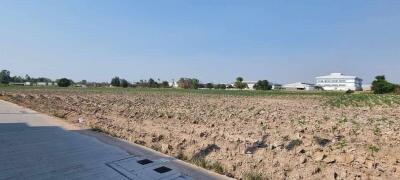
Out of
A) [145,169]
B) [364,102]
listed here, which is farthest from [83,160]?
[364,102]

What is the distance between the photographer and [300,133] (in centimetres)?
1118

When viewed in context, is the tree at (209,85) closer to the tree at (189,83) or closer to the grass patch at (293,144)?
the tree at (189,83)

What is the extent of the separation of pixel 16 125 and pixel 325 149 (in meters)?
9.75

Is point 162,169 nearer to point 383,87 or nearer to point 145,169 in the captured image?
point 145,169

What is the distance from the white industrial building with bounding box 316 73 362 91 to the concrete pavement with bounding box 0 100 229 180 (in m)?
147

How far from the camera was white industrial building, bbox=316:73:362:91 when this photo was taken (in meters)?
147

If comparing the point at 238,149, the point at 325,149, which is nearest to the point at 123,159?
the point at 238,149

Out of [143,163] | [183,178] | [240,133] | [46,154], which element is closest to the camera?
[183,178]

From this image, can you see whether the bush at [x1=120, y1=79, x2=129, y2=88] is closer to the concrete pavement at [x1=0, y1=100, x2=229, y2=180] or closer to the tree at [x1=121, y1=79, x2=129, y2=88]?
the tree at [x1=121, y1=79, x2=129, y2=88]

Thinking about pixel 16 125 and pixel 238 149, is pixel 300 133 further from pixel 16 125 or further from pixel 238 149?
pixel 16 125

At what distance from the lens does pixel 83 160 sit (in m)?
6.59

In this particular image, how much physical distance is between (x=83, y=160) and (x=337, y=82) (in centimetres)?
15752

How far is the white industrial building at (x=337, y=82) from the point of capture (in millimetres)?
147250

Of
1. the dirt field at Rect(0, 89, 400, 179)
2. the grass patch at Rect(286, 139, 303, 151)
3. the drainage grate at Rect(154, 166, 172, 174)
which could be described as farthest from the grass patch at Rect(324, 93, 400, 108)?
the drainage grate at Rect(154, 166, 172, 174)
